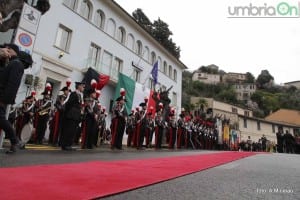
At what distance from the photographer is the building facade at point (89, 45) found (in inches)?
698

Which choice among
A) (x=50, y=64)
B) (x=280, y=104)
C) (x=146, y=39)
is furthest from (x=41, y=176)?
(x=280, y=104)

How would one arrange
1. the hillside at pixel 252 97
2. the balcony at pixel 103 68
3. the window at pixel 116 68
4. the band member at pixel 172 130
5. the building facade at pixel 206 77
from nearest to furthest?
1. the band member at pixel 172 130
2. the balcony at pixel 103 68
3. the window at pixel 116 68
4. the hillside at pixel 252 97
5. the building facade at pixel 206 77

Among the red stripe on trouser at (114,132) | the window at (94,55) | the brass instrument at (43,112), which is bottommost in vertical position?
the red stripe on trouser at (114,132)

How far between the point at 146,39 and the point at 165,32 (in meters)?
19.3

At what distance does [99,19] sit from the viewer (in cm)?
2323

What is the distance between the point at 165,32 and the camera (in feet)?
158

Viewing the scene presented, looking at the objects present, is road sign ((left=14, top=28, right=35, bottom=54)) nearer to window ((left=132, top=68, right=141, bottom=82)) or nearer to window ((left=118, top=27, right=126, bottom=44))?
window ((left=118, top=27, right=126, bottom=44))

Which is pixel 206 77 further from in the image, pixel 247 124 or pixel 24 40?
pixel 24 40

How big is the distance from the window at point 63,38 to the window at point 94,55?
223cm

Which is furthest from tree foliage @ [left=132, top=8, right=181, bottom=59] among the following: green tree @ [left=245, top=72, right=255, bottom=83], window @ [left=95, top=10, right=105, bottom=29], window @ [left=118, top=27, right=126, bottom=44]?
green tree @ [left=245, top=72, right=255, bottom=83]

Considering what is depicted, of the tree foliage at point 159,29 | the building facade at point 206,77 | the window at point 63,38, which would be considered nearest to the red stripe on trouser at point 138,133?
the window at point 63,38

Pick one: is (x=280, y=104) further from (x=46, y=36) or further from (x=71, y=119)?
(x=71, y=119)

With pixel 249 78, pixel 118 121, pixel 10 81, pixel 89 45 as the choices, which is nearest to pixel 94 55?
pixel 89 45

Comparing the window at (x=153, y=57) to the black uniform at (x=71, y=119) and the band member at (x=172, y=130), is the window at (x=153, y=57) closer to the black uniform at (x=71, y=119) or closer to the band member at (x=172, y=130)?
the band member at (x=172, y=130)
